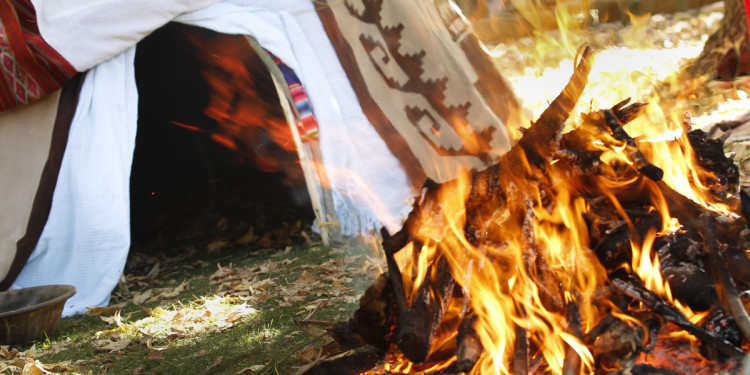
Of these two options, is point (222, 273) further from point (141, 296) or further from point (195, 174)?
point (195, 174)

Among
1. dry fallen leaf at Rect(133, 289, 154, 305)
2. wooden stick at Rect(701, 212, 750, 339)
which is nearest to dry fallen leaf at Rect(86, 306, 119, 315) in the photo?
dry fallen leaf at Rect(133, 289, 154, 305)

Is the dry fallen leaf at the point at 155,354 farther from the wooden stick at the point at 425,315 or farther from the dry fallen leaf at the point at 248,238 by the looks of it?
the dry fallen leaf at the point at 248,238

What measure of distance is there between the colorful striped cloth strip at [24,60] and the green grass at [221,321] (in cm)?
171

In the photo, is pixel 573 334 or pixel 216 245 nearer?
pixel 573 334

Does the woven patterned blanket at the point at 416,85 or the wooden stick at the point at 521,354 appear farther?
the woven patterned blanket at the point at 416,85

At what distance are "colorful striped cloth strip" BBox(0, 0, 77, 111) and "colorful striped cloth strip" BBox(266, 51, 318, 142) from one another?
1.61 meters

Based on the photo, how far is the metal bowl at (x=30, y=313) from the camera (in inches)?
139

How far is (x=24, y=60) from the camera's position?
4285mm

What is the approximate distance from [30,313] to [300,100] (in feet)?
8.12

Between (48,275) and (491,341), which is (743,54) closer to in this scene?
(491,341)

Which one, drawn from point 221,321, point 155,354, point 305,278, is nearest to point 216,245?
point 305,278

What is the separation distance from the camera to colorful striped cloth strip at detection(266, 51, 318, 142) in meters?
4.90

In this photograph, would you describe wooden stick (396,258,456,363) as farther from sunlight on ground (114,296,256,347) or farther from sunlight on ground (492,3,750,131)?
sunlight on ground (492,3,750,131)

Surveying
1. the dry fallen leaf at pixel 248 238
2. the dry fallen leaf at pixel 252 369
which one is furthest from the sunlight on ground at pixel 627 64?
the dry fallen leaf at pixel 252 369
